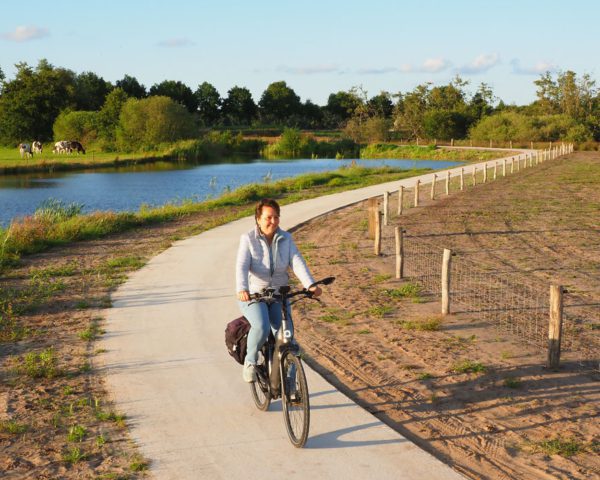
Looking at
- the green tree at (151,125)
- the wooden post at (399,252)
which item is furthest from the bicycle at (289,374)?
the green tree at (151,125)

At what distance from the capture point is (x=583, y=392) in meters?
7.59

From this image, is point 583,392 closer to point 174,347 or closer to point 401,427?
point 401,427

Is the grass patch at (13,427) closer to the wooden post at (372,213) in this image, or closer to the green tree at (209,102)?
the wooden post at (372,213)

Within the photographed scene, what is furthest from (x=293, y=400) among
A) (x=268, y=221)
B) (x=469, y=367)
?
(x=469, y=367)

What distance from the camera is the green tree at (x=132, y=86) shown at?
137 m

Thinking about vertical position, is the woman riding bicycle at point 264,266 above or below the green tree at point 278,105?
below

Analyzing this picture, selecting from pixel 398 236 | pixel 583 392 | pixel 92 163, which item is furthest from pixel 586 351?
pixel 92 163

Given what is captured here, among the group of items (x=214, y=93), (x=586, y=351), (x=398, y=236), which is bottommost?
(x=586, y=351)

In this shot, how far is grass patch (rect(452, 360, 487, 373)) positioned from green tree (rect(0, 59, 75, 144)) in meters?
95.4

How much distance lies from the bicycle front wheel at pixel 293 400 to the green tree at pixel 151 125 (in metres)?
83.0

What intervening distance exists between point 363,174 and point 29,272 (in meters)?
32.5

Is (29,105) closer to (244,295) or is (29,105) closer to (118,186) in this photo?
(118,186)

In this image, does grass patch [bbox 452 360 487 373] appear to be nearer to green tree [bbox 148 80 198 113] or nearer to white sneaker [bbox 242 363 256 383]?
white sneaker [bbox 242 363 256 383]

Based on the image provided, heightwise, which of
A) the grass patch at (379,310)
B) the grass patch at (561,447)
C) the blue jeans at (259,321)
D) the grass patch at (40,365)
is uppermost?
the blue jeans at (259,321)
